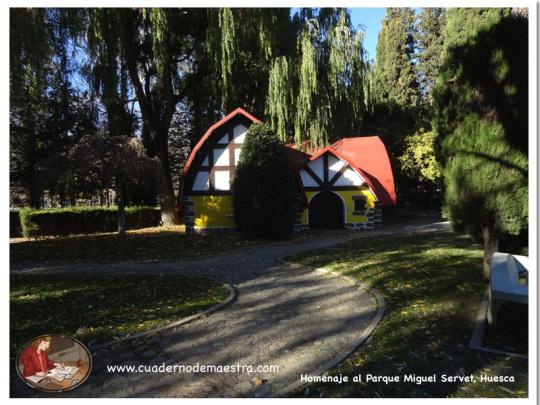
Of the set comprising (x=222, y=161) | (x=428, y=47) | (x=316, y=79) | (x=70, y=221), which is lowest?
(x=70, y=221)

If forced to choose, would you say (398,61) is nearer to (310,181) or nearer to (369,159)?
(369,159)

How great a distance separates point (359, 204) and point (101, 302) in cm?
1433

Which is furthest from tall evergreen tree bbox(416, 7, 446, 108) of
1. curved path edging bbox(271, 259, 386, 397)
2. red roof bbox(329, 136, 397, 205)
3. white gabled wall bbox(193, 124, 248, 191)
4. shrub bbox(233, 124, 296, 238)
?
curved path edging bbox(271, 259, 386, 397)

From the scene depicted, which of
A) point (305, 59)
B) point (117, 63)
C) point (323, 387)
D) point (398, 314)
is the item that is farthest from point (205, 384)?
point (305, 59)

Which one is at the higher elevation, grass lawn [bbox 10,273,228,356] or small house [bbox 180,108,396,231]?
small house [bbox 180,108,396,231]

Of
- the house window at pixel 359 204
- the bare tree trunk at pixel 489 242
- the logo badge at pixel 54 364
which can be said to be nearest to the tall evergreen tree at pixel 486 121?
the bare tree trunk at pixel 489 242

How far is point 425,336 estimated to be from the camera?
4.04 meters

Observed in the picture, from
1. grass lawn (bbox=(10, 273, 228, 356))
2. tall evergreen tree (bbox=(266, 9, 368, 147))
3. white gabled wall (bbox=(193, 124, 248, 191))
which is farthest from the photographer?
white gabled wall (bbox=(193, 124, 248, 191))

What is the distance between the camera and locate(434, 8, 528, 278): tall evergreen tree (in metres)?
5.39

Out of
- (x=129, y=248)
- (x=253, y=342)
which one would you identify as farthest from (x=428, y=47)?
(x=253, y=342)

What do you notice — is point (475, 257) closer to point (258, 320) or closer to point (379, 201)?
point (258, 320)

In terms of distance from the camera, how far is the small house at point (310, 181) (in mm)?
16094

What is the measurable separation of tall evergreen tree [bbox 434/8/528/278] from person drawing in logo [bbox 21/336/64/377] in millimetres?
6375

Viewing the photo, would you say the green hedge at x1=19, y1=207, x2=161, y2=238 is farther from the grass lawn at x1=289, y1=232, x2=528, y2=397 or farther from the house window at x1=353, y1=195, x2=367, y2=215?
the grass lawn at x1=289, y1=232, x2=528, y2=397
